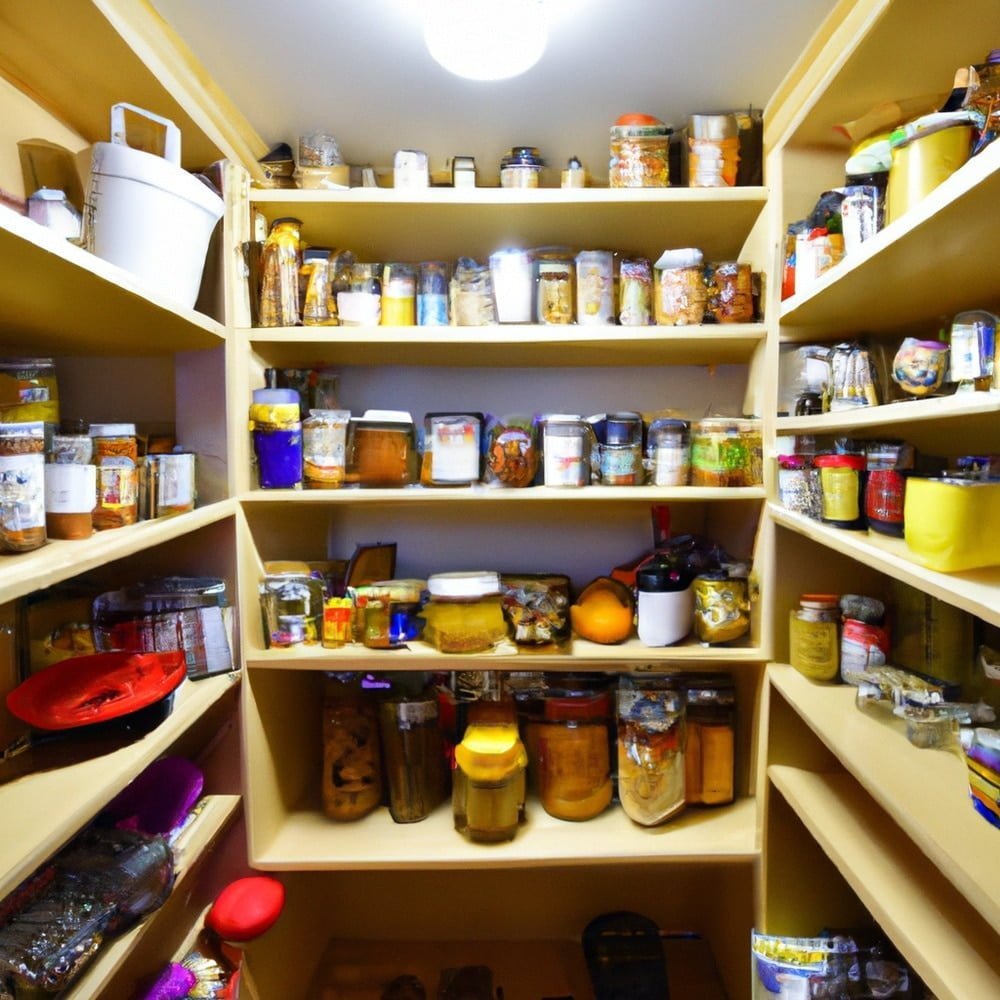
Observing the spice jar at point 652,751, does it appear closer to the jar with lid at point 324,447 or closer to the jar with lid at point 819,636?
the jar with lid at point 819,636

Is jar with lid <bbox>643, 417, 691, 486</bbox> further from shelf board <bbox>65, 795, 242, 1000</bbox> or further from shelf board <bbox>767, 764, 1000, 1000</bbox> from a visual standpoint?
shelf board <bbox>65, 795, 242, 1000</bbox>

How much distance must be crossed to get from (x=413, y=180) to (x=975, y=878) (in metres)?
1.51

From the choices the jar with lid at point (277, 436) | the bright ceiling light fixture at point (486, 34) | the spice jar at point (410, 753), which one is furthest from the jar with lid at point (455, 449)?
the bright ceiling light fixture at point (486, 34)

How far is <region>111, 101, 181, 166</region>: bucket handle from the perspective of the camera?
1067mm

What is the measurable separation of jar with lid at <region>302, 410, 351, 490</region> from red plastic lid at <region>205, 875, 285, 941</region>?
2.74 feet

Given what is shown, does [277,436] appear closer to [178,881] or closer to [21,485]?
[21,485]

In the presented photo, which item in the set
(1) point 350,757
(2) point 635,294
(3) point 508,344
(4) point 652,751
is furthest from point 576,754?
(2) point 635,294

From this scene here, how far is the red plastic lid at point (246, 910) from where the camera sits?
1318 millimetres

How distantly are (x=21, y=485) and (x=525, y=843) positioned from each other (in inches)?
47.8

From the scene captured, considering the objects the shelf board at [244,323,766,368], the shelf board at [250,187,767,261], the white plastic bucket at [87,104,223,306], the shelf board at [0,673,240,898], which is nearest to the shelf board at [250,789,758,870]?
the shelf board at [0,673,240,898]

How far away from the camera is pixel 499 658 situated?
1.48 metres

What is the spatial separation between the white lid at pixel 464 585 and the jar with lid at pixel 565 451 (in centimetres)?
26

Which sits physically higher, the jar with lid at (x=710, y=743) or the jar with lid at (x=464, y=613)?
the jar with lid at (x=464, y=613)

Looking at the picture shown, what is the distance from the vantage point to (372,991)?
1771 mm
